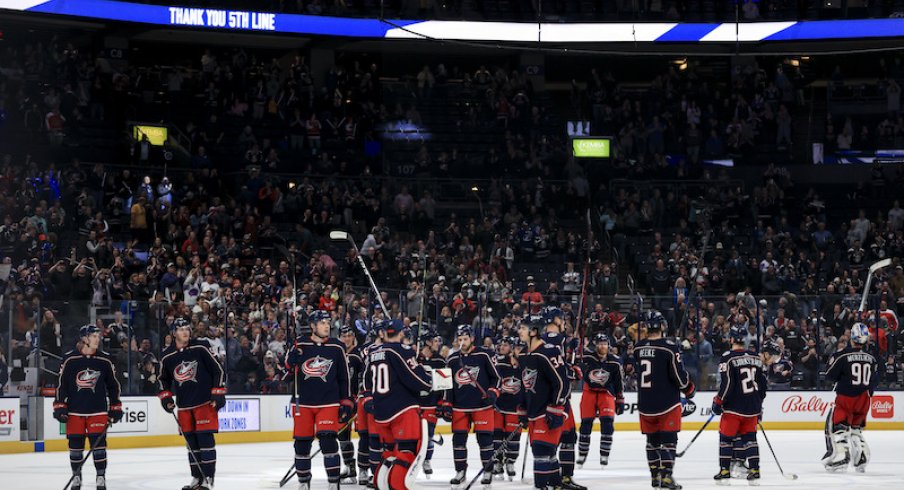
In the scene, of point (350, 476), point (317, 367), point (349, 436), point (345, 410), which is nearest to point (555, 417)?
point (345, 410)

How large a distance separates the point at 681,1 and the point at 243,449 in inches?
894

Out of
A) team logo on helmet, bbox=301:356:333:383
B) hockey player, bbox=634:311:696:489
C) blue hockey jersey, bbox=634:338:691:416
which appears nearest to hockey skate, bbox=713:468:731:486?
hockey player, bbox=634:311:696:489

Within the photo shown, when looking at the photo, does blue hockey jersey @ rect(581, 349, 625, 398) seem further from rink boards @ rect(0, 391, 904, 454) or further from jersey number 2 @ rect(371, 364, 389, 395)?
rink boards @ rect(0, 391, 904, 454)

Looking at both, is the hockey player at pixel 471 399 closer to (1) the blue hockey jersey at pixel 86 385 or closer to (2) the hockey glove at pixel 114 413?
(2) the hockey glove at pixel 114 413

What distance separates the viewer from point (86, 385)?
15.6 m

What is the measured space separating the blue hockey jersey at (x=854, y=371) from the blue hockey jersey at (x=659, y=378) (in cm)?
370

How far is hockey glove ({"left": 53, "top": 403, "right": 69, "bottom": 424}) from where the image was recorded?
1545 cm

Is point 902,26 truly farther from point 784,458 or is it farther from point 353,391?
point 353,391

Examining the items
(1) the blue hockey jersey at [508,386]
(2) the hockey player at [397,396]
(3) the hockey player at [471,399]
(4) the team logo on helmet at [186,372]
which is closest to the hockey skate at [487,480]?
(3) the hockey player at [471,399]

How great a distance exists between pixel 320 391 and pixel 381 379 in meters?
1.56

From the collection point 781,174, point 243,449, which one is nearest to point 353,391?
point 243,449

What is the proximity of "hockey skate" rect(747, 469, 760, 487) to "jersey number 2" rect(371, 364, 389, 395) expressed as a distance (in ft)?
18.3

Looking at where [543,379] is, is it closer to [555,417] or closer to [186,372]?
[555,417]

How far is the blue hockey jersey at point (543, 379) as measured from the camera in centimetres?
1430
